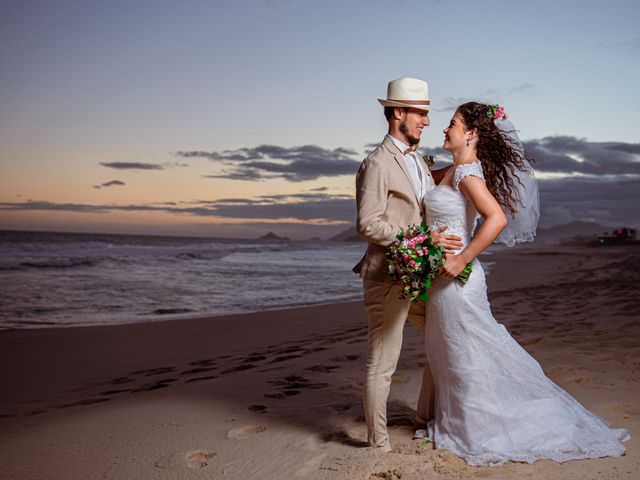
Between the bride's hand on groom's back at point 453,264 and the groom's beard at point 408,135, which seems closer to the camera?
the bride's hand on groom's back at point 453,264

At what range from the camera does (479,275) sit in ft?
11.3

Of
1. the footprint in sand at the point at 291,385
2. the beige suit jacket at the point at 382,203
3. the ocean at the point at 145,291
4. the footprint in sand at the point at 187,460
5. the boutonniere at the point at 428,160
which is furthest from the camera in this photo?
the ocean at the point at 145,291

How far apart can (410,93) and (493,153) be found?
660mm

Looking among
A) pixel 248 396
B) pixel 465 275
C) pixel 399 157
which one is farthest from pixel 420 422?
pixel 399 157

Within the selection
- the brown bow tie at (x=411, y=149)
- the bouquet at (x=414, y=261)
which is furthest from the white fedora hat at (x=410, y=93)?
the bouquet at (x=414, y=261)

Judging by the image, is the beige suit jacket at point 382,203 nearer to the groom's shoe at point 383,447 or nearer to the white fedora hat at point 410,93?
the white fedora hat at point 410,93

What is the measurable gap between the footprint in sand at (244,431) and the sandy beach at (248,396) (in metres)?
0.01

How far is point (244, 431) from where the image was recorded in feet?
13.0

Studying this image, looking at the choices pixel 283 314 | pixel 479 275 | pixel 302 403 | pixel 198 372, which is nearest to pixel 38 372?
pixel 198 372

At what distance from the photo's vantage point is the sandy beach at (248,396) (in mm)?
3365

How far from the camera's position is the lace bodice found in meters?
3.35

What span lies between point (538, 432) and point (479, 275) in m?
1.00

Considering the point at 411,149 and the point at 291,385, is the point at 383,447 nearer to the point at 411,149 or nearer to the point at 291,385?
the point at 411,149

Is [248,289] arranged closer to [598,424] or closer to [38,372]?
[38,372]
